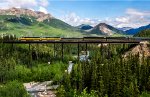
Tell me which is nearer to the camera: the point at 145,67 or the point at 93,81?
the point at 93,81

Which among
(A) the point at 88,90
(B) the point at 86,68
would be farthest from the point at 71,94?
(B) the point at 86,68

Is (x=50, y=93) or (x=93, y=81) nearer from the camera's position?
(x=93, y=81)

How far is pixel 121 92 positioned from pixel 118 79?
643cm

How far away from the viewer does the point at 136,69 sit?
176 metres

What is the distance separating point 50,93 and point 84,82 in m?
22.9

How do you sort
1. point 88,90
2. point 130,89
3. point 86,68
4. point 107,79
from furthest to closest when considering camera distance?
point 86,68 → point 88,90 → point 107,79 → point 130,89

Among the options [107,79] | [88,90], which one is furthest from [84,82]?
[107,79]

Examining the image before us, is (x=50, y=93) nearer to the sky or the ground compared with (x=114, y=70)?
nearer to the ground

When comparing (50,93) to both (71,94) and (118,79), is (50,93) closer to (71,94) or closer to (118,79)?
(71,94)

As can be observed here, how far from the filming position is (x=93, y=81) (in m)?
162

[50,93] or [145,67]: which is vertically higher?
[145,67]

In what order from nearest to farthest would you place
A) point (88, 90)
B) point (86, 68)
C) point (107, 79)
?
point (107, 79) < point (88, 90) < point (86, 68)

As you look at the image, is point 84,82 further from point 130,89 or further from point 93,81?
point 130,89

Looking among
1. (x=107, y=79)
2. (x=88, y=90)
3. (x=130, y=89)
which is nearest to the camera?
(x=130, y=89)
